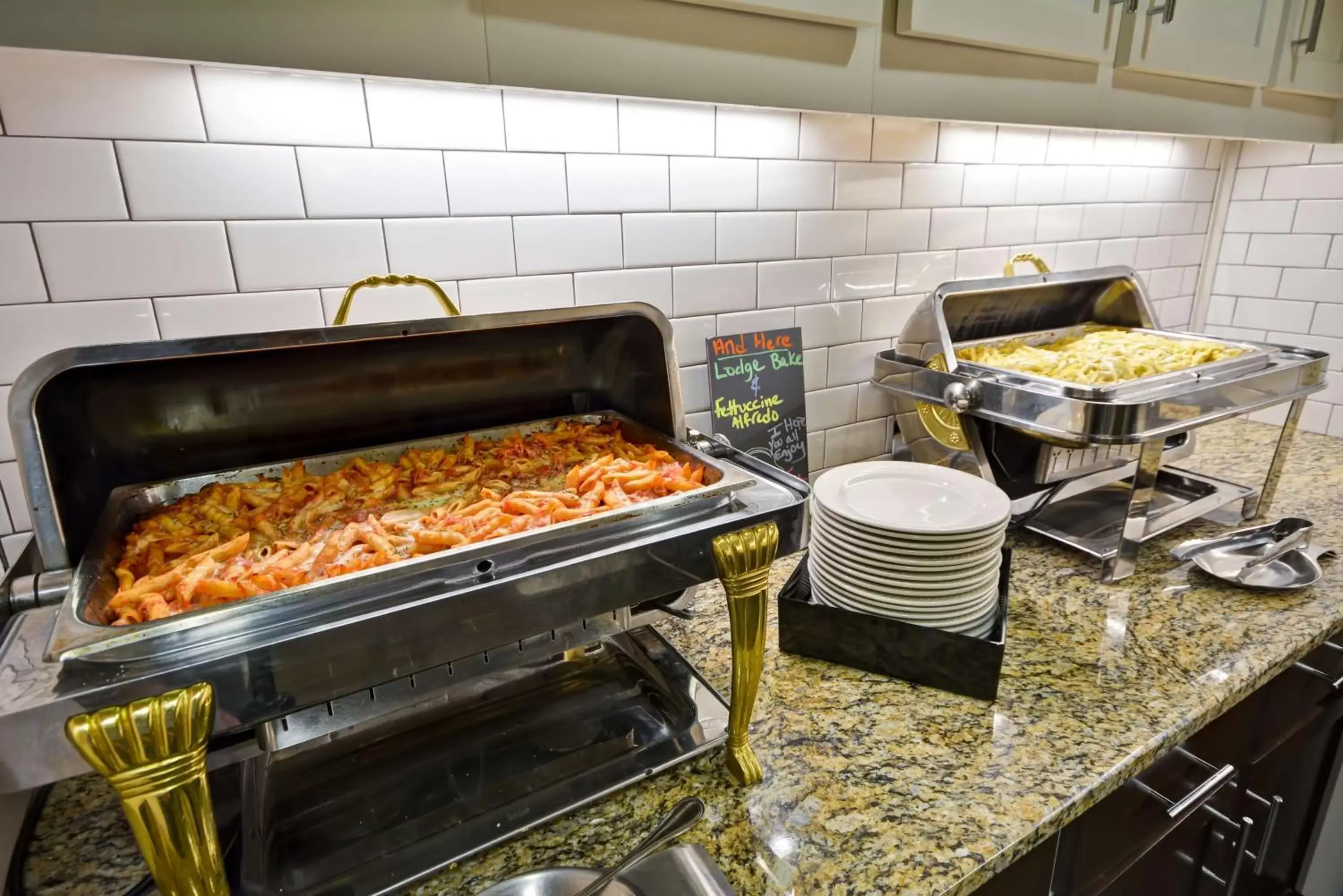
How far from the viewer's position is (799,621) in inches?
38.3

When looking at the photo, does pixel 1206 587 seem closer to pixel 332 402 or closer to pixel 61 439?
pixel 332 402

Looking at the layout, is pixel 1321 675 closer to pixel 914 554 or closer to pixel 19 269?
pixel 914 554

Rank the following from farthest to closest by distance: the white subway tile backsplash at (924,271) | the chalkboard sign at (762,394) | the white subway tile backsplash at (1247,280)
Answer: the white subway tile backsplash at (1247,280) → the white subway tile backsplash at (924,271) → the chalkboard sign at (762,394)

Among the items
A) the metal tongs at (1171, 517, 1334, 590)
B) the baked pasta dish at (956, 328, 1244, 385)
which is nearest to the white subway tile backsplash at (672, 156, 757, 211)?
the baked pasta dish at (956, 328, 1244, 385)

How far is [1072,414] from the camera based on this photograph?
108 cm

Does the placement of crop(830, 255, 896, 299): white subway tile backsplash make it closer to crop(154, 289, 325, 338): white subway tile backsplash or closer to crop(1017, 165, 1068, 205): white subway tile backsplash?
crop(1017, 165, 1068, 205): white subway tile backsplash

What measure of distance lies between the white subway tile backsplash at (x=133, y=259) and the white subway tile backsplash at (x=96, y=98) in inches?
3.9

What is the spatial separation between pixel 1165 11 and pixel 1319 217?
1.12 metres

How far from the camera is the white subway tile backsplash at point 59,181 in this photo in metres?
0.76

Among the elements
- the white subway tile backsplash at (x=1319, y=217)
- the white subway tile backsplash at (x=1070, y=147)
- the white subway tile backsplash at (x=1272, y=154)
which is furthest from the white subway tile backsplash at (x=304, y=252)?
the white subway tile backsplash at (x=1319, y=217)

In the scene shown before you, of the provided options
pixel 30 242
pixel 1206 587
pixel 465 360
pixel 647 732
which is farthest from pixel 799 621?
pixel 30 242

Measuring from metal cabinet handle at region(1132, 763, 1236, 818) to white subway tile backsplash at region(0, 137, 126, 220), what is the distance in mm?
1376

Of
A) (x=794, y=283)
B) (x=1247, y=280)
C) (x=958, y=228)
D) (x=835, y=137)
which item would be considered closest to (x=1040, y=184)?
(x=958, y=228)

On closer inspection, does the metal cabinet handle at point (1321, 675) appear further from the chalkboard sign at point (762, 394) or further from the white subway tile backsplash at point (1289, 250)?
the white subway tile backsplash at point (1289, 250)
